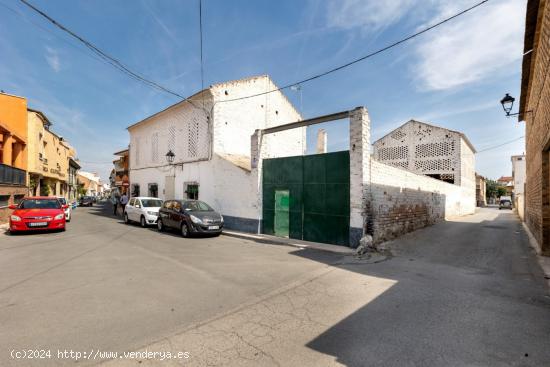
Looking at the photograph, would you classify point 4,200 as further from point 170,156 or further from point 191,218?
point 191,218

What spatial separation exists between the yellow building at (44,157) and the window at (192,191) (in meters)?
14.3

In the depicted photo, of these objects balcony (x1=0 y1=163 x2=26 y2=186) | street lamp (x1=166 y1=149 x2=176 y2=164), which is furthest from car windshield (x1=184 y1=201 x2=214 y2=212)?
balcony (x1=0 y1=163 x2=26 y2=186)

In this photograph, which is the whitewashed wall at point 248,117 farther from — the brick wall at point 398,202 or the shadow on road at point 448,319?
the shadow on road at point 448,319

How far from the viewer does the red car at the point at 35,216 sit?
10.8 m

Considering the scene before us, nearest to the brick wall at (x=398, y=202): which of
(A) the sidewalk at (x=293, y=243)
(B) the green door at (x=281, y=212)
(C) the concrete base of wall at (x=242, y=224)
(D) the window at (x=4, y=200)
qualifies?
(A) the sidewalk at (x=293, y=243)

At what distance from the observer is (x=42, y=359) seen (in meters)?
2.74

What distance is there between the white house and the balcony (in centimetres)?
761

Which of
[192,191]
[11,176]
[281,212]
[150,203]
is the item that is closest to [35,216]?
[150,203]

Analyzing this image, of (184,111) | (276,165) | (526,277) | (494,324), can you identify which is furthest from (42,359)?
(184,111)

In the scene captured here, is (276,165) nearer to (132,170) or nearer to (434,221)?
(434,221)

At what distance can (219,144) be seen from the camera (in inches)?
595

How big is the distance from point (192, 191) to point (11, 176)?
1105cm

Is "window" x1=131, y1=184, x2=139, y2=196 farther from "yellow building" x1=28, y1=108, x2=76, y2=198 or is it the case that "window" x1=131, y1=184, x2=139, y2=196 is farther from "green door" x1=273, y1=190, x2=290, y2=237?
"green door" x1=273, y1=190, x2=290, y2=237

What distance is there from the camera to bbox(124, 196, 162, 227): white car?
1399 centimetres
